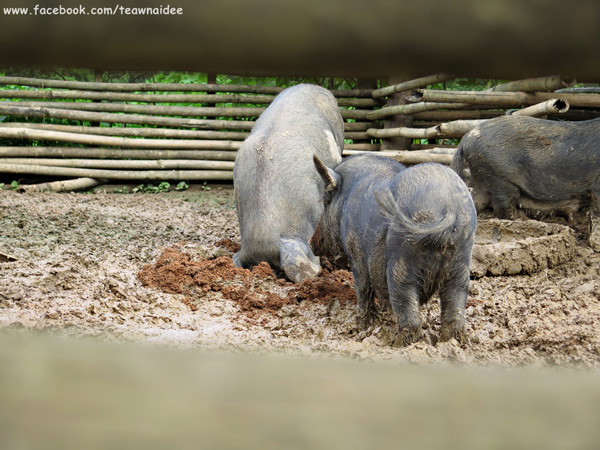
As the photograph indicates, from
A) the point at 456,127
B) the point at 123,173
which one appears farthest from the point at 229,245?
the point at 123,173

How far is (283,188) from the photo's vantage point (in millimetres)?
4586

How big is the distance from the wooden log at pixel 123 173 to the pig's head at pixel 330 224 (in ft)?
16.0

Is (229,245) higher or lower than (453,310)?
lower

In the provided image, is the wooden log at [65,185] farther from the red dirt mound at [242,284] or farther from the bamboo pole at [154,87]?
the red dirt mound at [242,284]

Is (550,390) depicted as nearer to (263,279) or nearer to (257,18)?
(257,18)

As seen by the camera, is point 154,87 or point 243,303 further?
point 154,87

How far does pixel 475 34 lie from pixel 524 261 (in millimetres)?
3798

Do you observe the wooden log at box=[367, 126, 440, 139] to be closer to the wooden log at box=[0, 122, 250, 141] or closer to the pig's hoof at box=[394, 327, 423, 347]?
the wooden log at box=[0, 122, 250, 141]

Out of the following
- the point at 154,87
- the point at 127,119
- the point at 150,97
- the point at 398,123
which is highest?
the point at 154,87

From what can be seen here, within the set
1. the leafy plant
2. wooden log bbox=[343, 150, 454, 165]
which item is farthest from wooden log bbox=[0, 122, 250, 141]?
wooden log bbox=[343, 150, 454, 165]

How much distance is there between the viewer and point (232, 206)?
705cm

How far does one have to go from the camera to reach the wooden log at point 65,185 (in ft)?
24.5

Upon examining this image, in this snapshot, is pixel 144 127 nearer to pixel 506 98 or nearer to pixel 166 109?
pixel 166 109

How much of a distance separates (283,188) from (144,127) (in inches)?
177
